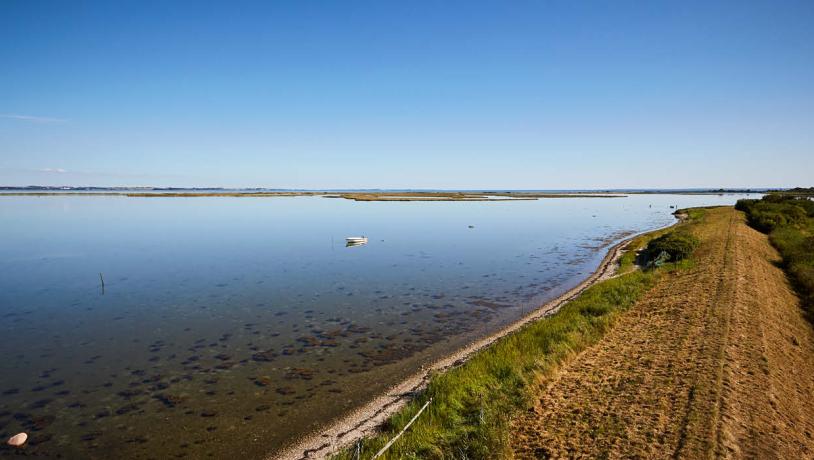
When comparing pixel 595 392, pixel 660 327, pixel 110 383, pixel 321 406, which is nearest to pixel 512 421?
pixel 595 392

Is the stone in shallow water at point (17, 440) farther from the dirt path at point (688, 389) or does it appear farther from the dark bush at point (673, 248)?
the dark bush at point (673, 248)

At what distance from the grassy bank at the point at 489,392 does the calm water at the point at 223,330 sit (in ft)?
8.20

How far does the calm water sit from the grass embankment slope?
11.6ft

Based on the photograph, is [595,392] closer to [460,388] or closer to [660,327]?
[460,388]

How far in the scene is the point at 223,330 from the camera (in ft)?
60.0

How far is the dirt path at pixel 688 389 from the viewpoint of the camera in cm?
880

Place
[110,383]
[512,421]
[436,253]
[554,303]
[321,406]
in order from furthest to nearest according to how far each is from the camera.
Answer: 1. [436,253]
2. [554,303]
3. [110,383]
4. [321,406]
5. [512,421]

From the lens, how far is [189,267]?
104 feet

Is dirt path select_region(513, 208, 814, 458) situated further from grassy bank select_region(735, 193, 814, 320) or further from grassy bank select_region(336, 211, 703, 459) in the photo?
grassy bank select_region(735, 193, 814, 320)

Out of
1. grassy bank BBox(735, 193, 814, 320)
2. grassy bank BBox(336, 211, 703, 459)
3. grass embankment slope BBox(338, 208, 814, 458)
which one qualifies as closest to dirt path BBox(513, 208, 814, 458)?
grass embankment slope BBox(338, 208, 814, 458)

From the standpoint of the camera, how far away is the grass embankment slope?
891 centimetres

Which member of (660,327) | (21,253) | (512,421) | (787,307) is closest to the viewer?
(512,421)

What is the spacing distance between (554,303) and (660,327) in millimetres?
6740

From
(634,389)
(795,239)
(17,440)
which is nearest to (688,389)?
(634,389)
